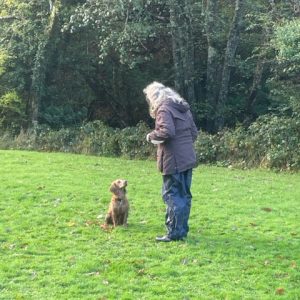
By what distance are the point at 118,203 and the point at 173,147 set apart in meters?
1.45

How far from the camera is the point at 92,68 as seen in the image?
25422 millimetres

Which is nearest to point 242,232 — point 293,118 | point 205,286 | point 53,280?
point 205,286

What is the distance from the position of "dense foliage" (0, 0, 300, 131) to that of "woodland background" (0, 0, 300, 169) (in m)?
0.04

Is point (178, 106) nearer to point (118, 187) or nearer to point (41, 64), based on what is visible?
point (118, 187)

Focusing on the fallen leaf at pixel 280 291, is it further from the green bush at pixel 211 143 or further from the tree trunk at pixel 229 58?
the tree trunk at pixel 229 58

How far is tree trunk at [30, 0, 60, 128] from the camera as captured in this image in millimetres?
23291

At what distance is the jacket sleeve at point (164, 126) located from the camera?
24.9ft

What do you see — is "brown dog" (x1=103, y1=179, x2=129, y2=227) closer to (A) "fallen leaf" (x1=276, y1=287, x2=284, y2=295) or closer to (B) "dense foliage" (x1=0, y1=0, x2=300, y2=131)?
(A) "fallen leaf" (x1=276, y1=287, x2=284, y2=295)

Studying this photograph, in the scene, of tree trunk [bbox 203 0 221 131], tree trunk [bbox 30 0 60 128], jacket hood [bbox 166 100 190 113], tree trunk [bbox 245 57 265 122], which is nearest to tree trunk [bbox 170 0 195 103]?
tree trunk [bbox 203 0 221 131]

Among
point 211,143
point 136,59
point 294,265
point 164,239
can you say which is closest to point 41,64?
point 136,59

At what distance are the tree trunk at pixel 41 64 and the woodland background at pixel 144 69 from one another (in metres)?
0.04

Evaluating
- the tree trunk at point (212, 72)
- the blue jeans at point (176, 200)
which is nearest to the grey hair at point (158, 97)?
the blue jeans at point (176, 200)

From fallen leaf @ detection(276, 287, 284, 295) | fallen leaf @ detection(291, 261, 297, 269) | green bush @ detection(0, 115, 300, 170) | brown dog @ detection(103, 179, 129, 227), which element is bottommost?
fallen leaf @ detection(276, 287, 284, 295)

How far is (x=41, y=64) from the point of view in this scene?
23719 mm
